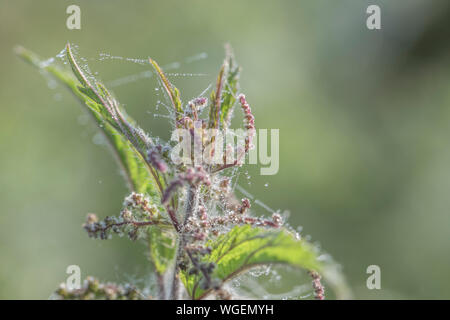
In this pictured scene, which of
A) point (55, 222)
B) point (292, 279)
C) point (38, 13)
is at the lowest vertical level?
point (292, 279)

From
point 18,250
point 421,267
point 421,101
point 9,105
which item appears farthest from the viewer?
point 421,101

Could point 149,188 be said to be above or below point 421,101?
below

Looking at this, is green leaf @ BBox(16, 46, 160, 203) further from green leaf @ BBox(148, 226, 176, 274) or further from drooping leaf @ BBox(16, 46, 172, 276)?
green leaf @ BBox(148, 226, 176, 274)

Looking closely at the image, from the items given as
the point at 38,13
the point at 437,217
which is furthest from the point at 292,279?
the point at 38,13

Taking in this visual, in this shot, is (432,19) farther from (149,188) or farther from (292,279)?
(149,188)

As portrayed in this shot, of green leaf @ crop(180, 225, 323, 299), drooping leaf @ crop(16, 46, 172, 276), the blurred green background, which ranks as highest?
the blurred green background

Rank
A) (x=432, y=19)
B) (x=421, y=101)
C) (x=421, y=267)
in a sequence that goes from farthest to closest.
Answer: (x=432, y=19) → (x=421, y=101) → (x=421, y=267)

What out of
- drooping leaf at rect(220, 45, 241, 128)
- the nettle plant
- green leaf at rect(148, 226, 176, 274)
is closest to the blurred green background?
green leaf at rect(148, 226, 176, 274)

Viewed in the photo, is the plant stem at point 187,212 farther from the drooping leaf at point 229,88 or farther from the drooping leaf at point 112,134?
the drooping leaf at point 229,88
